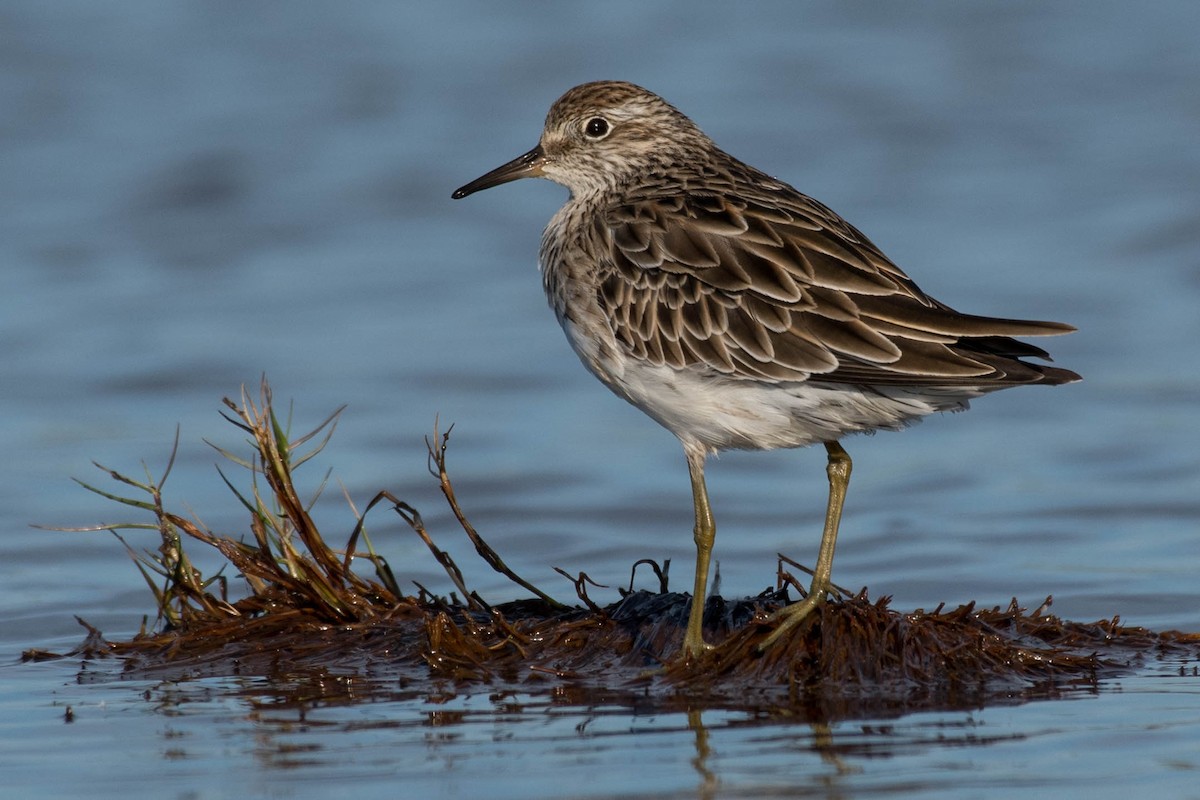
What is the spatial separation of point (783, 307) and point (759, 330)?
0.13 metres

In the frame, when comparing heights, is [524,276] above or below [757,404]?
above

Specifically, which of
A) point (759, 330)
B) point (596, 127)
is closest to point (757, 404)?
point (759, 330)

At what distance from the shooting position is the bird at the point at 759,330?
650 centimetres

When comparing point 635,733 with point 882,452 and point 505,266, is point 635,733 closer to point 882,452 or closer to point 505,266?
point 882,452

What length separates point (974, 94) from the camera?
17344 millimetres

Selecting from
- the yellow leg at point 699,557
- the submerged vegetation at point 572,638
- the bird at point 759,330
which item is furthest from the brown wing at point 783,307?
the submerged vegetation at point 572,638

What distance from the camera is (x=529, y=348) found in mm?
12617

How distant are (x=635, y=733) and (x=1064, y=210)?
10391 mm

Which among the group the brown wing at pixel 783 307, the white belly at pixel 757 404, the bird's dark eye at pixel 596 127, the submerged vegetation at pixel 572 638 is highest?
the bird's dark eye at pixel 596 127

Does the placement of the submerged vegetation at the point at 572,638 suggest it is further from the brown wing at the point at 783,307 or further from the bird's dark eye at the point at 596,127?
the bird's dark eye at the point at 596,127

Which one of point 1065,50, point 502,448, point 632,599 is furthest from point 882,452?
point 1065,50

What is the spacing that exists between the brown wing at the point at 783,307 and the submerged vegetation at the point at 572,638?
883 mm

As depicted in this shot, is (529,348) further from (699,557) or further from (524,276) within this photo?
(699,557)

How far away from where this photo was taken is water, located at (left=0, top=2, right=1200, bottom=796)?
5.67 m
